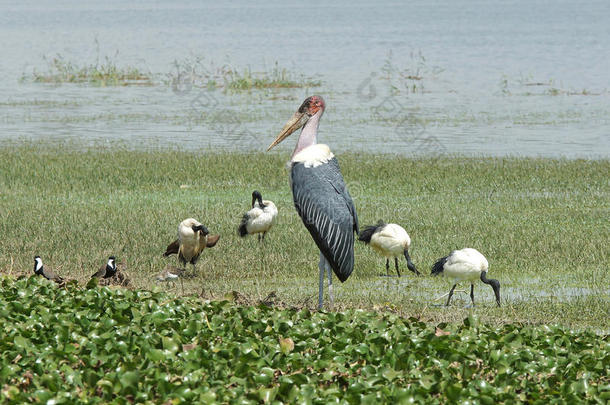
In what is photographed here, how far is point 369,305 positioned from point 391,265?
2425 millimetres

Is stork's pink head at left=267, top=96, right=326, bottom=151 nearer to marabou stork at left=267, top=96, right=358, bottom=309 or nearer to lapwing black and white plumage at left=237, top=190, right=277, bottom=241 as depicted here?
marabou stork at left=267, top=96, right=358, bottom=309

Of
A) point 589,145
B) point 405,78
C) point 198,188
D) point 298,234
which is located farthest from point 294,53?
point 298,234

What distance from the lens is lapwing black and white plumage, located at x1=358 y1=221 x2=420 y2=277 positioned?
10289 millimetres

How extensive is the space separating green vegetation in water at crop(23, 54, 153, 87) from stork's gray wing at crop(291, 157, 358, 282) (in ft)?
94.9

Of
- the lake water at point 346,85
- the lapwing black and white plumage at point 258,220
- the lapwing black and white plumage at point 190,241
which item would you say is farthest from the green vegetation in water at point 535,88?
the lapwing black and white plumage at point 190,241

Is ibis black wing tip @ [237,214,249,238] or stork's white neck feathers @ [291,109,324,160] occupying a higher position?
stork's white neck feathers @ [291,109,324,160]

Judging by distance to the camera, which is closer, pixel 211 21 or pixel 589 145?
pixel 589 145

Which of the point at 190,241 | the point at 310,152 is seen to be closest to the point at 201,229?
the point at 190,241

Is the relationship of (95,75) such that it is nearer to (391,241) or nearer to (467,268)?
(391,241)

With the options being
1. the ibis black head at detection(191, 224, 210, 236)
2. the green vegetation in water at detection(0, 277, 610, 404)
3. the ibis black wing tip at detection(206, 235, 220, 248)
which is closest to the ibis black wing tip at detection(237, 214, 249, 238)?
the ibis black wing tip at detection(206, 235, 220, 248)

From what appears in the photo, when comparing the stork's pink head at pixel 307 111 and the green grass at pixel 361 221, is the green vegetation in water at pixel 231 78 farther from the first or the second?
the stork's pink head at pixel 307 111

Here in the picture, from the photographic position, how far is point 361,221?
43.7 ft

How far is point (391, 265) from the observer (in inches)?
443

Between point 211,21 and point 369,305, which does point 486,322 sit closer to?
point 369,305
